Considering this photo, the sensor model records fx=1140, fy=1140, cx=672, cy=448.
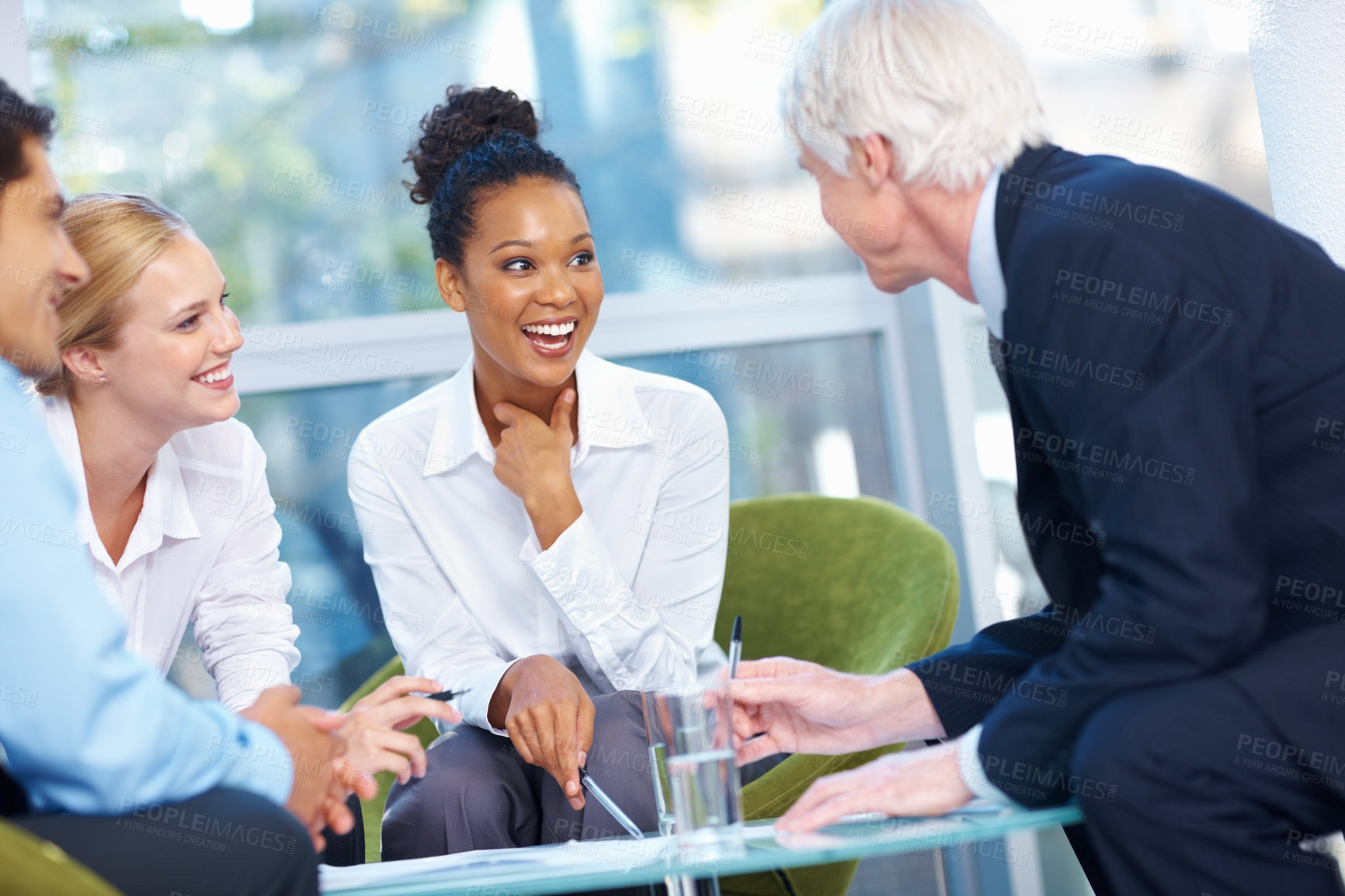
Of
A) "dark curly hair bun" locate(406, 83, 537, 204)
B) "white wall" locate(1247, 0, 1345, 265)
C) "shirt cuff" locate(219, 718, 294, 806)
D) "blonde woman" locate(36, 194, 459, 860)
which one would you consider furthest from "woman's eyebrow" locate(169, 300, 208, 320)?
"white wall" locate(1247, 0, 1345, 265)

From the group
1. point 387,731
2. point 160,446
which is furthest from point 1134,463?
point 160,446

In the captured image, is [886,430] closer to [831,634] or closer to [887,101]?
[831,634]

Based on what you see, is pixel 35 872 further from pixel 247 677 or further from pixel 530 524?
pixel 530 524

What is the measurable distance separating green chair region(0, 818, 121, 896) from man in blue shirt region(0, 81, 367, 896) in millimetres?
119

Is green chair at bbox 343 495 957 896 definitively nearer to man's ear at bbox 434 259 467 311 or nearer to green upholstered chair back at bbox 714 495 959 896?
green upholstered chair back at bbox 714 495 959 896

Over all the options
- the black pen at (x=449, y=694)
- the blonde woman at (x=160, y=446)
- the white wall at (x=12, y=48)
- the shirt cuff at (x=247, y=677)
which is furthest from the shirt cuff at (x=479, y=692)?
the white wall at (x=12, y=48)

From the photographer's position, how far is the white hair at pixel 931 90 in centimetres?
123

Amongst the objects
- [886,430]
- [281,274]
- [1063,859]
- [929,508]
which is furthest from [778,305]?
[1063,859]

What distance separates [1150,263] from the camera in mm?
1074

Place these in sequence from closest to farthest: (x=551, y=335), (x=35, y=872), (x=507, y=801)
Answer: (x=35, y=872)
(x=507, y=801)
(x=551, y=335)

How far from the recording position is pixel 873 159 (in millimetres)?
1277

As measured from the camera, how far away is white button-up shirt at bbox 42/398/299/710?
1.73 metres

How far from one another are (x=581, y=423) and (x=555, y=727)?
2.08 feet

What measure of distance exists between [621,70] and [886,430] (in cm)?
114
